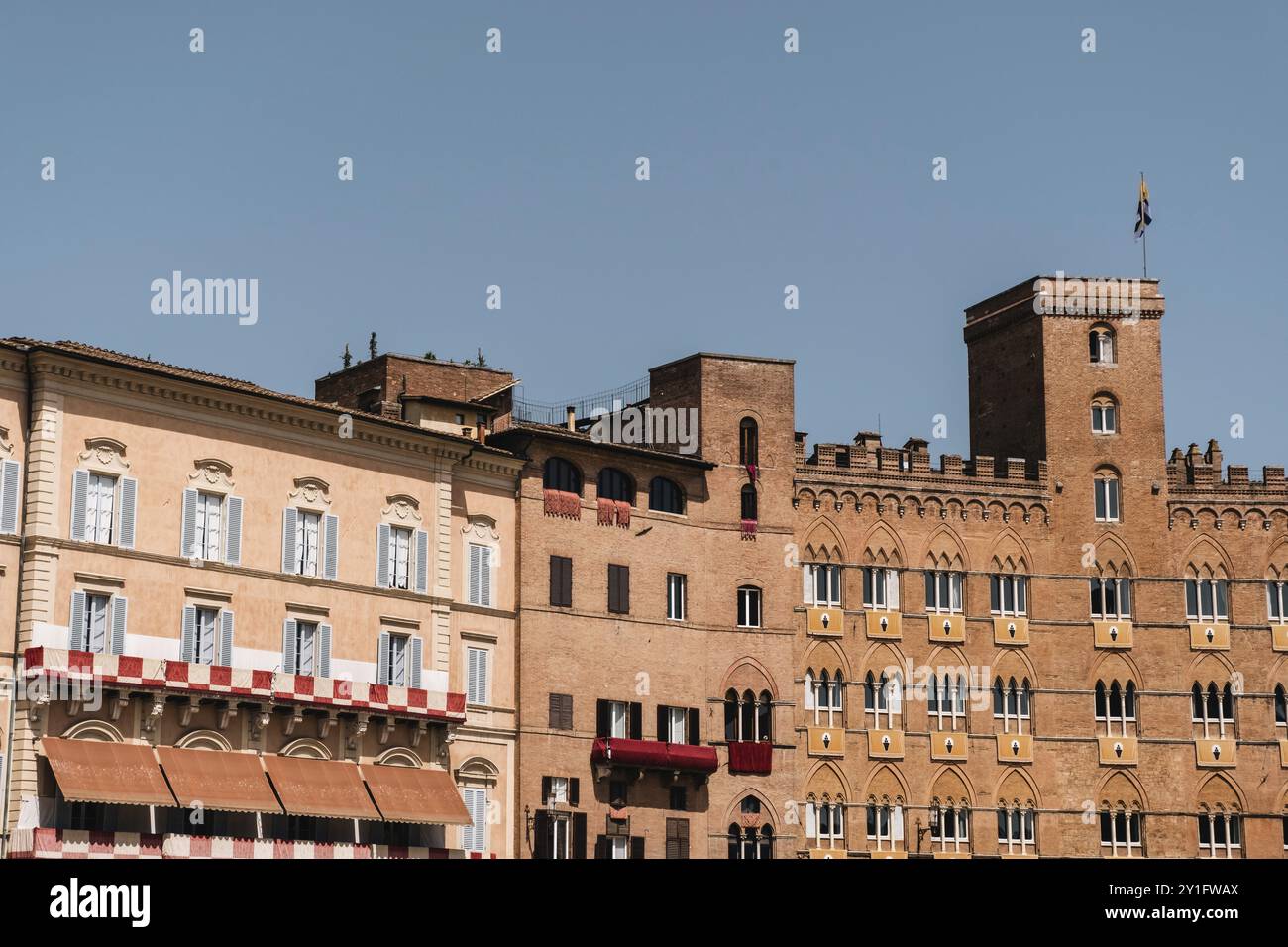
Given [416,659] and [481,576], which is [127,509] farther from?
[481,576]

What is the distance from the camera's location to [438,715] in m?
66.3

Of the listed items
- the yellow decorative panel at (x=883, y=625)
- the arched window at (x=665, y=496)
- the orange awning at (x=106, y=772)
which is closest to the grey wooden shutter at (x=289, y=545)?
the orange awning at (x=106, y=772)

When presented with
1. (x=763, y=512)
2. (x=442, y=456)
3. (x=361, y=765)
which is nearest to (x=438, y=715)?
(x=361, y=765)

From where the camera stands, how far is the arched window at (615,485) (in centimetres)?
7344

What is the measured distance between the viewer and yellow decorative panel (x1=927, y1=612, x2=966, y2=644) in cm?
7862

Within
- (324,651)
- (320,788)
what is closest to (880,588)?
(324,651)

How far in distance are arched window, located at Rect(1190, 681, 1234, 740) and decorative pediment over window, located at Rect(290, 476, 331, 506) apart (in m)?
36.5

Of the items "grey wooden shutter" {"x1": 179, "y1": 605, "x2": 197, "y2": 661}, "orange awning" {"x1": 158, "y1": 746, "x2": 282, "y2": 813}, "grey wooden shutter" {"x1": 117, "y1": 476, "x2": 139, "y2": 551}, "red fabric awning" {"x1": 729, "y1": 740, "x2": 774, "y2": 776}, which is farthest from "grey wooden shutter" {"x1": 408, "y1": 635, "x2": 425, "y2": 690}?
"red fabric awning" {"x1": 729, "y1": 740, "x2": 774, "y2": 776}

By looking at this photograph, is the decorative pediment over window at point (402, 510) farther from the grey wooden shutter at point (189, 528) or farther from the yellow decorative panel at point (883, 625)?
the yellow decorative panel at point (883, 625)

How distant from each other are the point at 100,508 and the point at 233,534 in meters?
4.52

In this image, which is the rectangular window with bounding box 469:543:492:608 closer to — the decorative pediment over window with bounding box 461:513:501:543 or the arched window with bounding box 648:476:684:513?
the decorative pediment over window with bounding box 461:513:501:543

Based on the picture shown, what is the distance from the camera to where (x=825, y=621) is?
253 feet
